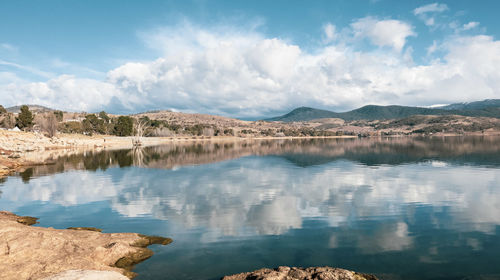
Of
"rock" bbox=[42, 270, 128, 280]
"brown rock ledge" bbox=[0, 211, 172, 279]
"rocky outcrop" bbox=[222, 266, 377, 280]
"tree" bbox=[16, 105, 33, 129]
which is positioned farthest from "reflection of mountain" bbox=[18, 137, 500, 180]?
"tree" bbox=[16, 105, 33, 129]

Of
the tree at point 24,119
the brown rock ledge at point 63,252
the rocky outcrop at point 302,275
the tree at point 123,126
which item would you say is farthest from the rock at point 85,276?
the tree at point 123,126

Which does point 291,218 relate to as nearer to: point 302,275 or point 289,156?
point 302,275

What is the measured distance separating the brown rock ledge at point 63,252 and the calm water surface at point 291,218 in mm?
1211

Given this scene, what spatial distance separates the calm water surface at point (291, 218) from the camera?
588 inches

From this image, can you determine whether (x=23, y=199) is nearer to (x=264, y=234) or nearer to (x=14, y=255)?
(x=14, y=255)

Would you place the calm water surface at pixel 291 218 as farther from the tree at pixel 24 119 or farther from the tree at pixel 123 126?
the tree at pixel 123 126

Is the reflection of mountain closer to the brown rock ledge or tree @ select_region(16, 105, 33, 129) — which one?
the brown rock ledge

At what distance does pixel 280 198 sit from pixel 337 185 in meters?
11.1

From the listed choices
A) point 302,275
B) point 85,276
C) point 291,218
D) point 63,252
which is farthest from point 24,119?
point 302,275

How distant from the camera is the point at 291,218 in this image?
23141 mm

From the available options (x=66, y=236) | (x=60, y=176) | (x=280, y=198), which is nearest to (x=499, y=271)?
(x=280, y=198)

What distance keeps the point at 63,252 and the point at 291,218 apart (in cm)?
1548

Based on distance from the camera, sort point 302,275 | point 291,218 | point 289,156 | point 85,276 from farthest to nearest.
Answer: point 289,156, point 291,218, point 302,275, point 85,276

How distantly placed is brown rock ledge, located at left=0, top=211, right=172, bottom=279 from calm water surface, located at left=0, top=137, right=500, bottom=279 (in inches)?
47.7
